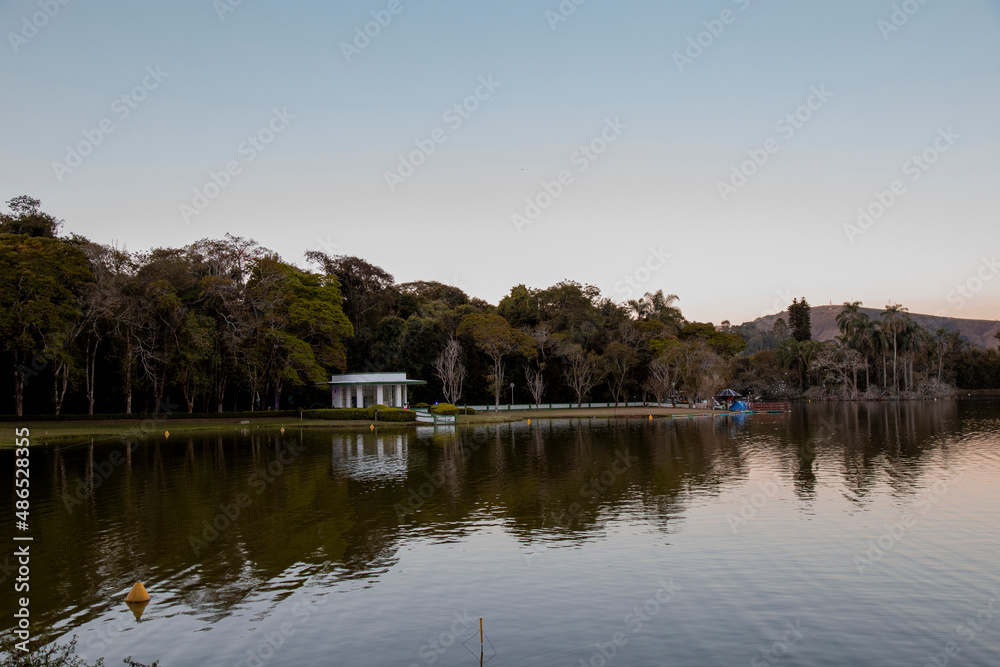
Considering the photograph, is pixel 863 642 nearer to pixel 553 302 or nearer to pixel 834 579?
pixel 834 579

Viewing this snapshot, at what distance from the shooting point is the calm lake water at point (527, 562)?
1115 centimetres

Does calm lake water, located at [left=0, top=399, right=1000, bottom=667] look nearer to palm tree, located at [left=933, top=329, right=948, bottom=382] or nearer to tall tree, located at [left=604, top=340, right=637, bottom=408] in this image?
tall tree, located at [left=604, top=340, right=637, bottom=408]

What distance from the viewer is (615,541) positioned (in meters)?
17.4

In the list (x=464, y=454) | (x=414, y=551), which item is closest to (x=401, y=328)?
(x=464, y=454)

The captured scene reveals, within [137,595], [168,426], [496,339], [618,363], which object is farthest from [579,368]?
[137,595]

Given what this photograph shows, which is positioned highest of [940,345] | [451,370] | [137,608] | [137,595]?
[940,345]

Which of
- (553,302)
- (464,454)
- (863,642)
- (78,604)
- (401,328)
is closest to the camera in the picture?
(863,642)

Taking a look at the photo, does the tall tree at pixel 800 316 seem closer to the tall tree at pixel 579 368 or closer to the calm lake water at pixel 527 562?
the tall tree at pixel 579 368

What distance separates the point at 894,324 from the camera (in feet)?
369

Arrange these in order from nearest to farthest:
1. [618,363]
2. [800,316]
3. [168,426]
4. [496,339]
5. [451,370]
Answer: [168,426] → [451,370] → [496,339] → [618,363] → [800,316]

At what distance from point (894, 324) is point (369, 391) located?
88.3 m

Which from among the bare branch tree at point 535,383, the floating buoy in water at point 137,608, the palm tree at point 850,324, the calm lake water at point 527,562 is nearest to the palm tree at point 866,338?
the palm tree at point 850,324

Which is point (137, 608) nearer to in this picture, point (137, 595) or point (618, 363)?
point (137, 595)

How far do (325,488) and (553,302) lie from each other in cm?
7009
